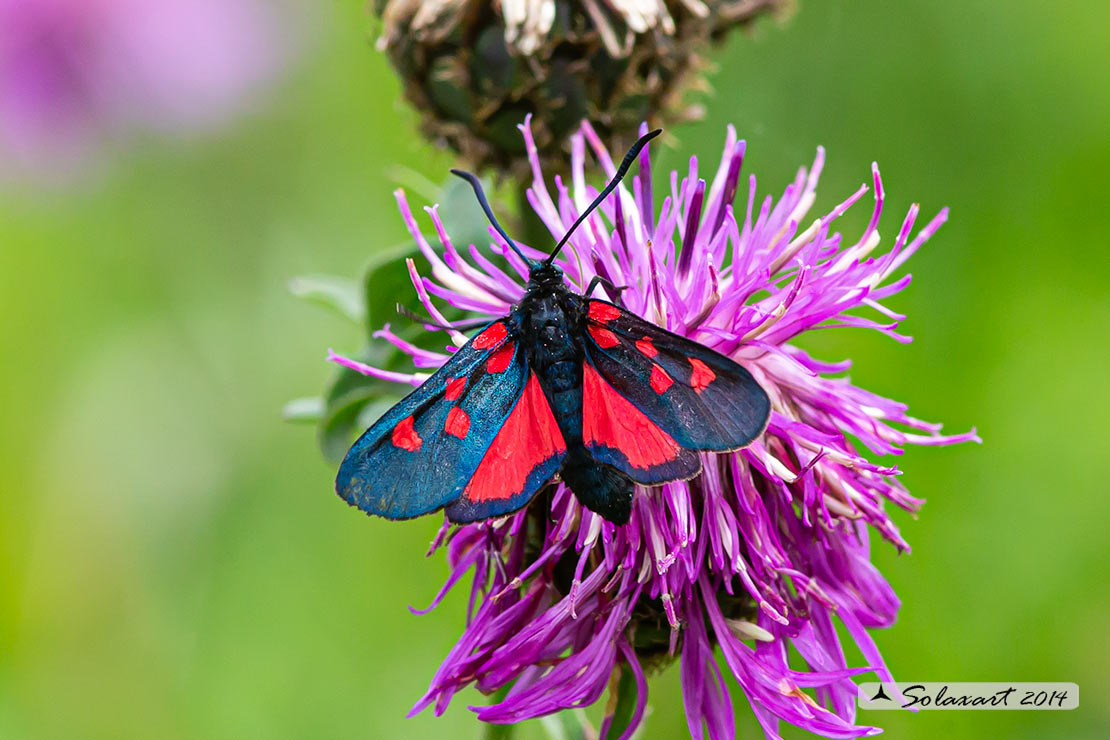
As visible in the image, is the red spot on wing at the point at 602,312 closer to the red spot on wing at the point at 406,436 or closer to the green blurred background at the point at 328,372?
the red spot on wing at the point at 406,436

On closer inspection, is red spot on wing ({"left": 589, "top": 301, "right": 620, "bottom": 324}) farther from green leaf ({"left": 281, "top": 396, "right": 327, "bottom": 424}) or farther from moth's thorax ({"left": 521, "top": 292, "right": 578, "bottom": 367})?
green leaf ({"left": 281, "top": 396, "right": 327, "bottom": 424})

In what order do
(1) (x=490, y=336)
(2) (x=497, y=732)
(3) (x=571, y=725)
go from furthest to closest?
(3) (x=571, y=725)
(2) (x=497, y=732)
(1) (x=490, y=336)

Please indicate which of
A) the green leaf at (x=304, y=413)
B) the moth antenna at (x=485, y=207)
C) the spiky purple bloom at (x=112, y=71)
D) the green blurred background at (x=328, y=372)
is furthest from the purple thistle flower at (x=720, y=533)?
the spiky purple bloom at (x=112, y=71)

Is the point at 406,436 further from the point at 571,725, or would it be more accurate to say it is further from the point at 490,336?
the point at 571,725

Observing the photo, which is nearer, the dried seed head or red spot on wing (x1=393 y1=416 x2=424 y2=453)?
red spot on wing (x1=393 y1=416 x2=424 y2=453)

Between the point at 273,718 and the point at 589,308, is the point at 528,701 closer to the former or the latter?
the point at 589,308
